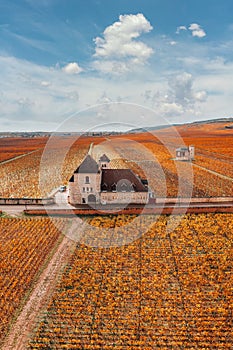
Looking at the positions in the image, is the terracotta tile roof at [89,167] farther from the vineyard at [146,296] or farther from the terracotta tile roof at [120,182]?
the vineyard at [146,296]

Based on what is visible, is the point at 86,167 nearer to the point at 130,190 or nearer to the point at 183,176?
the point at 130,190

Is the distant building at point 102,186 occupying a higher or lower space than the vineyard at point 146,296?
higher

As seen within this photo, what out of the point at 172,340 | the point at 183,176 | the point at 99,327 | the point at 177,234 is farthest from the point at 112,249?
the point at 183,176

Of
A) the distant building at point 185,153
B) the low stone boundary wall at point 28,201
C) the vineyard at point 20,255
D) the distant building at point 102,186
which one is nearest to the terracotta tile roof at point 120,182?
the distant building at point 102,186

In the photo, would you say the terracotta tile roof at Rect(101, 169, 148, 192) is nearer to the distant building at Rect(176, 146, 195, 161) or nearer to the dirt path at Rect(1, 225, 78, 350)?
the dirt path at Rect(1, 225, 78, 350)

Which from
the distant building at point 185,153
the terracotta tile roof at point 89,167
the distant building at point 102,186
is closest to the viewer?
the terracotta tile roof at point 89,167

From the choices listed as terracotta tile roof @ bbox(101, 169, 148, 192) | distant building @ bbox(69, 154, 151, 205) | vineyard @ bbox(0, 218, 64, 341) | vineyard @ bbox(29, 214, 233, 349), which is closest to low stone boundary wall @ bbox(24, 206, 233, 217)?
vineyard @ bbox(0, 218, 64, 341)
